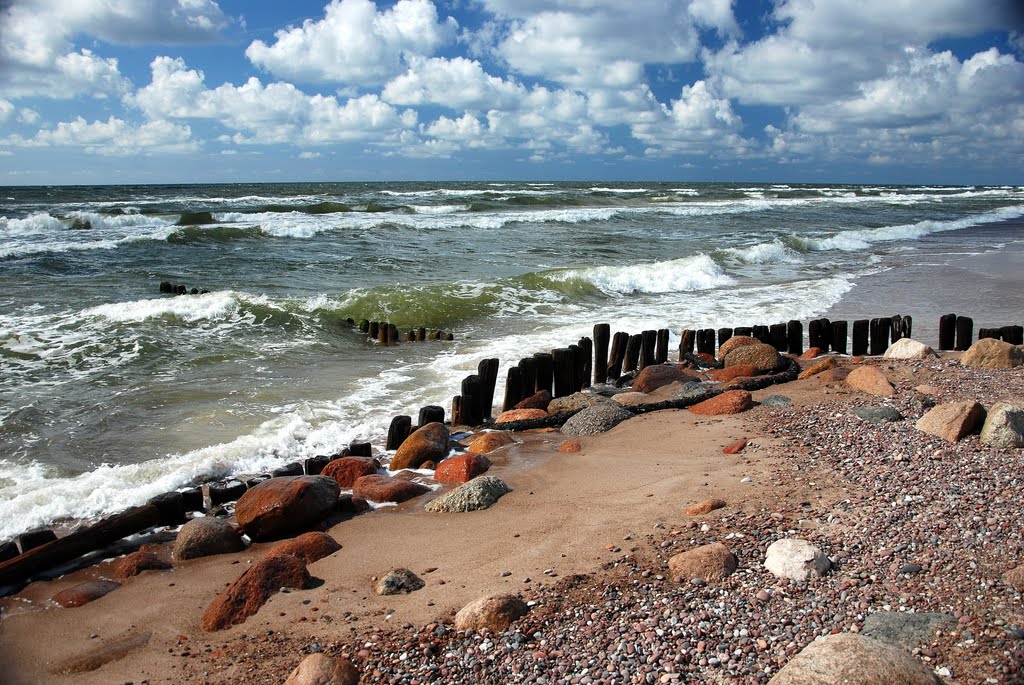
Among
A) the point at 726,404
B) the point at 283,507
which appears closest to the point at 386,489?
the point at 283,507

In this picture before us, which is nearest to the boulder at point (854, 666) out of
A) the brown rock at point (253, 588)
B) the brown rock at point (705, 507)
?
the brown rock at point (705, 507)

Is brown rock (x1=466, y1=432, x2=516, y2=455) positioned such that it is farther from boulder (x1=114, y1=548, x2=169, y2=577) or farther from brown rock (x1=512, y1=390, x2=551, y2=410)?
boulder (x1=114, y1=548, x2=169, y2=577)

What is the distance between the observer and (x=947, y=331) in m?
11.1

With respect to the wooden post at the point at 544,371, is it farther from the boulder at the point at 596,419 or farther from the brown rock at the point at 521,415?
the boulder at the point at 596,419

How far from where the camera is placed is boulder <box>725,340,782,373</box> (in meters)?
9.78

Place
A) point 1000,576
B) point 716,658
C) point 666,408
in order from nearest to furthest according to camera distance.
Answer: point 716,658 → point 1000,576 → point 666,408

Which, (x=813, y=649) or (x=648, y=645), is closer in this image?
(x=813, y=649)

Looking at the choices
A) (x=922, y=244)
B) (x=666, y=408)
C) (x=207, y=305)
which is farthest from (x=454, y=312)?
(x=922, y=244)

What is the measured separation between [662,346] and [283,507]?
6489 millimetres

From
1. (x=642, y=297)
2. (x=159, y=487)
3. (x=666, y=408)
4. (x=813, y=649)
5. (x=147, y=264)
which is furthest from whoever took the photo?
(x=147, y=264)

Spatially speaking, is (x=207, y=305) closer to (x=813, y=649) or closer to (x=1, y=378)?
(x=1, y=378)

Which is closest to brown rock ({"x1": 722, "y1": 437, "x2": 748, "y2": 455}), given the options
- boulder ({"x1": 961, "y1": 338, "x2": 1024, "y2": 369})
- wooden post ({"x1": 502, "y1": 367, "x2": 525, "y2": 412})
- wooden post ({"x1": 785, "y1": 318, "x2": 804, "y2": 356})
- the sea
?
wooden post ({"x1": 502, "y1": 367, "x2": 525, "y2": 412})

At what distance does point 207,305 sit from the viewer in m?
14.3

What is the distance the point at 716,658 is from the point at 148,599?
3.51 m
